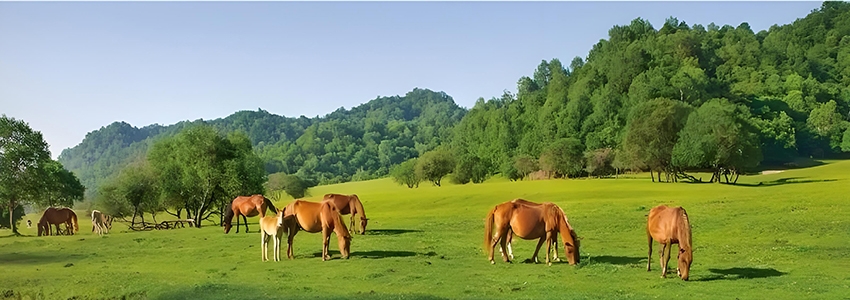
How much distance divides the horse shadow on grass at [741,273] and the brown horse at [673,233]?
64 cm

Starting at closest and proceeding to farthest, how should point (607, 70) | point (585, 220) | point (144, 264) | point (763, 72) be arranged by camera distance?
point (144, 264), point (585, 220), point (607, 70), point (763, 72)

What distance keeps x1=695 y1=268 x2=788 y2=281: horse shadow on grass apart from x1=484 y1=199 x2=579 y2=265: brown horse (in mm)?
3684

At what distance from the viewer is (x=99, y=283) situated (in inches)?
678

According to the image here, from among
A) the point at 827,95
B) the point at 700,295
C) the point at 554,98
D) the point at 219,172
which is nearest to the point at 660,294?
the point at 700,295

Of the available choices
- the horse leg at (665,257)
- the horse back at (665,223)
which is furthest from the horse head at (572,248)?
the horse leg at (665,257)

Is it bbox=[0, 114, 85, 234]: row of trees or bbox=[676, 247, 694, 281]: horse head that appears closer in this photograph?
bbox=[676, 247, 694, 281]: horse head

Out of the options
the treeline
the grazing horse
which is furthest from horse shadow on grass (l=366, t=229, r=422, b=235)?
the treeline

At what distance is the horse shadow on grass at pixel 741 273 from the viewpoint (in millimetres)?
15805

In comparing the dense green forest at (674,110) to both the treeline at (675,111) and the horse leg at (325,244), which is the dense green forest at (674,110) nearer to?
the treeline at (675,111)

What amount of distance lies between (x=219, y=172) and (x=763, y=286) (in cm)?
4016

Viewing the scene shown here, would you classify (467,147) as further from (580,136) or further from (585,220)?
(585,220)

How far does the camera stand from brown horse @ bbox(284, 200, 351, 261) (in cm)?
2072

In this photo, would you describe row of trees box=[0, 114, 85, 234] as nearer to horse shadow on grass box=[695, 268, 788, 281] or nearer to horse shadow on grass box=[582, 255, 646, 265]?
horse shadow on grass box=[582, 255, 646, 265]

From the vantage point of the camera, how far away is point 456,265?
18.7 m
